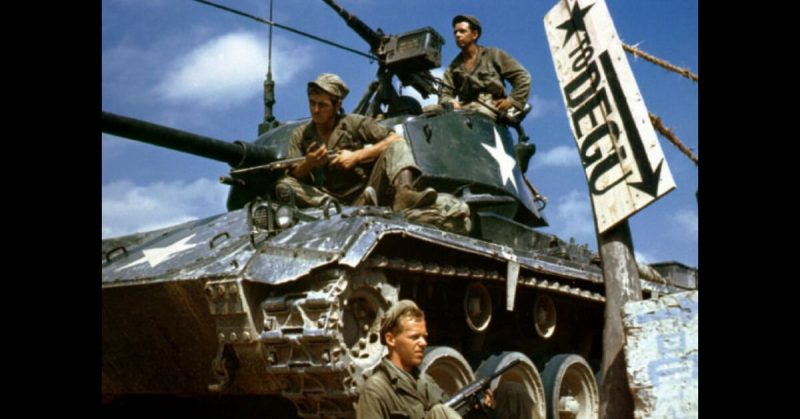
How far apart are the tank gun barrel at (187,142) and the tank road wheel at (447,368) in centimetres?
247

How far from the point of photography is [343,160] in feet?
26.4

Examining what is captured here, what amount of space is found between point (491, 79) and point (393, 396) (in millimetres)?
6305

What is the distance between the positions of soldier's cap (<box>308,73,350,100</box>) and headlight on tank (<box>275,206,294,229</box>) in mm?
1349

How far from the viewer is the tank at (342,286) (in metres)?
6.50

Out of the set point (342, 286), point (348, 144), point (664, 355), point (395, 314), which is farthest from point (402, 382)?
point (348, 144)

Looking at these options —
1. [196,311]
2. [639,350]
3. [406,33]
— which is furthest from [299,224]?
[406,33]

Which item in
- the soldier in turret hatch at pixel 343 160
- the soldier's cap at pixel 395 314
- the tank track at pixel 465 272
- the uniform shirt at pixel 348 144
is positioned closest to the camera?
the soldier's cap at pixel 395 314

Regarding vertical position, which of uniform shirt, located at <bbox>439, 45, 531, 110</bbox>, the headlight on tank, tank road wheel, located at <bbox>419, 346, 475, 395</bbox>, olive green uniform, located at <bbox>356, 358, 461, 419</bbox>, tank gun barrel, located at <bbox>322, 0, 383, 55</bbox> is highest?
tank gun barrel, located at <bbox>322, 0, 383, 55</bbox>

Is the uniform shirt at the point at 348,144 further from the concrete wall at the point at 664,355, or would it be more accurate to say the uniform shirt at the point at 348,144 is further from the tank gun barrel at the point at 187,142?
the concrete wall at the point at 664,355

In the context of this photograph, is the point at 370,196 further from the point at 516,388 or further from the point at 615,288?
the point at 615,288

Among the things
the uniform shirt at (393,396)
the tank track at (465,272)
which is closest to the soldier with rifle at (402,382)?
the uniform shirt at (393,396)

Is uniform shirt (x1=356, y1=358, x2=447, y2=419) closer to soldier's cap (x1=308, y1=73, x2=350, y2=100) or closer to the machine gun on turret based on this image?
soldier's cap (x1=308, y1=73, x2=350, y2=100)

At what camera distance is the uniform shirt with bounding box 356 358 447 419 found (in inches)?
161

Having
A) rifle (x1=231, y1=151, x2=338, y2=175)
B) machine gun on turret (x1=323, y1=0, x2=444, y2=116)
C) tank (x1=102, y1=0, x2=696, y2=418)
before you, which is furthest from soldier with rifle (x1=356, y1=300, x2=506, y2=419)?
machine gun on turret (x1=323, y1=0, x2=444, y2=116)
